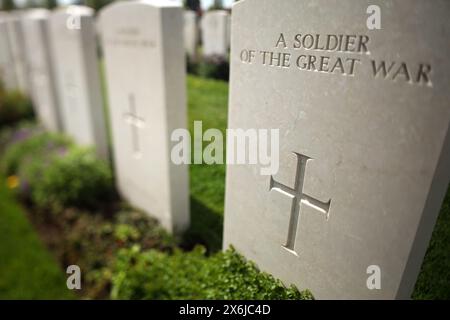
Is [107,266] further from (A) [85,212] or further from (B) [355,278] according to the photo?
(B) [355,278]

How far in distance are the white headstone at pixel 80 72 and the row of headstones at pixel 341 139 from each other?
299 centimetres

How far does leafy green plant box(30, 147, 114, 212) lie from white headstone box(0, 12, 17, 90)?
452 centimetres

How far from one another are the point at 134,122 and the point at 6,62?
599cm

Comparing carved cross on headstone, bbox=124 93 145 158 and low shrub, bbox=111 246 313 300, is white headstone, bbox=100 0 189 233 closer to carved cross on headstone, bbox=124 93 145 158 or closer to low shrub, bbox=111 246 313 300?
carved cross on headstone, bbox=124 93 145 158

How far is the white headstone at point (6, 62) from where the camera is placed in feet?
24.2

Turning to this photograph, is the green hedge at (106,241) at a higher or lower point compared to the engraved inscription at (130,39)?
lower

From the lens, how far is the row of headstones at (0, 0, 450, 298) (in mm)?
1306

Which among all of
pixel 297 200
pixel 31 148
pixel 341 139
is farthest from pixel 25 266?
pixel 341 139

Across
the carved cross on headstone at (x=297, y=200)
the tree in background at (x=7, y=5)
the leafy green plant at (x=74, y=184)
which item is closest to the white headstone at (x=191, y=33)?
the leafy green plant at (x=74, y=184)

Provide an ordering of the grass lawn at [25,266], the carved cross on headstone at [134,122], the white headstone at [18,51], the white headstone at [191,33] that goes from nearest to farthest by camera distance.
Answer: the grass lawn at [25,266]
the carved cross on headstone at [134,122]
the white headstone at [191,33]
the white headstone at [18,51]

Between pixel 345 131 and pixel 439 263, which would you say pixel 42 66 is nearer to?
pixel 345 131

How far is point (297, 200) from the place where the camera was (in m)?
1.90

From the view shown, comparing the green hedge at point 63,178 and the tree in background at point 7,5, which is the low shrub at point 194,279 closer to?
the green hedge at point 63,178
